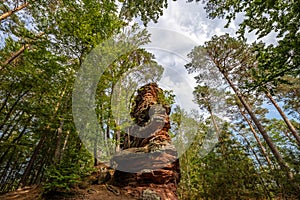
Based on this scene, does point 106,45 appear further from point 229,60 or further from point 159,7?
point 229,60

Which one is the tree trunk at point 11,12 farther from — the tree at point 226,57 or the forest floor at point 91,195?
the tree at point 226,57

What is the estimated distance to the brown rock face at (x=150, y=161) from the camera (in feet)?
19.2

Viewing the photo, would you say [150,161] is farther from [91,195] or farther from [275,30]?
[275,30]

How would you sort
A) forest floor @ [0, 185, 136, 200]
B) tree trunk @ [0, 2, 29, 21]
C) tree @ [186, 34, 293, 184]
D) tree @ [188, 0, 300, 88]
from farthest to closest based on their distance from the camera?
tree @ [186, 34, 293, 184]
tree trunk @ [0, 2, 29, 21]
forest floor @ [0, 185, 136, 200]
tree @ [188, 0, 300, 88]

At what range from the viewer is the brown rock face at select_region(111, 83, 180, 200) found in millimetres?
5848

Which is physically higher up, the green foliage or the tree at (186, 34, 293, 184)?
the tree at (186, 34, 293, 184)

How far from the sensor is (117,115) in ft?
26.8

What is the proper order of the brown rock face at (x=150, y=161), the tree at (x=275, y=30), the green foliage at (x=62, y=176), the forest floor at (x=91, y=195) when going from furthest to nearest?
the brown rock face at (x=150, y=161)
the forest floor at (x=91, y=195)
the green foliage at (x=62, y=176)
the tree at (x=275, y=30)

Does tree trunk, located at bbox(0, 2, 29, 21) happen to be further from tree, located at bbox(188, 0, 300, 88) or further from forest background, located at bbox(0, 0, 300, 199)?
tree, located at bbox(188, 0, 300, 88)

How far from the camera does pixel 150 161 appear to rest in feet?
20.9

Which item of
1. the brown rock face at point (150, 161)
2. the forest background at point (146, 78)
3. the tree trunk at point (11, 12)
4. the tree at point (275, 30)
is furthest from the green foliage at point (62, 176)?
the tree trunk at point (11, 12)

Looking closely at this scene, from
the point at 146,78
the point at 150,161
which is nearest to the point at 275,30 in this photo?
the point at 150,161

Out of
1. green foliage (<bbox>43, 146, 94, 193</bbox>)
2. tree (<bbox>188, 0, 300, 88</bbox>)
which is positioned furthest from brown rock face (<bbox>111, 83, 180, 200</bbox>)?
tree (<bbox>188, 0, 300, 88</bbox>)

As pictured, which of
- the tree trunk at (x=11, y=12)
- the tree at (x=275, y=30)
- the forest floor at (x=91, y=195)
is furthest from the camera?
the tree trunk at (x=11, y=12)
